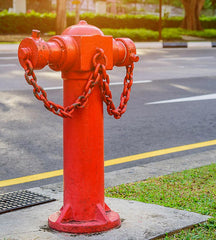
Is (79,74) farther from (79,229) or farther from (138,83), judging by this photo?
(138,83)

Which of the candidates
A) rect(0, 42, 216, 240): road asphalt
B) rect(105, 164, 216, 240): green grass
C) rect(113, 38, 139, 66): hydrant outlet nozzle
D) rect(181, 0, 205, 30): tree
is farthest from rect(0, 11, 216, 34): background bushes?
rect(113, 38, 139, 66): hydrant outlet nozzle

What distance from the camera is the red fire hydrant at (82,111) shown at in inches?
113

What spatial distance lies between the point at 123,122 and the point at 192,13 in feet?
94.4

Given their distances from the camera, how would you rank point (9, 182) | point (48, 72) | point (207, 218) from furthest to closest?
1. point (48, 72)
2. point (9, 182)
3. point (207, 218)

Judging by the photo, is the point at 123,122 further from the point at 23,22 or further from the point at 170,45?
the point at 23,22

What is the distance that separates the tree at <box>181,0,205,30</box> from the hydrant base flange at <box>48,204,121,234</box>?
1274 inches

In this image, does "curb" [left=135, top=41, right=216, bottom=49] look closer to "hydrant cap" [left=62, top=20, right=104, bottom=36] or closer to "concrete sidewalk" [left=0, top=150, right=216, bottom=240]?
"concrete sidewalk" [left=0, top=150, right=216, bottom=240]

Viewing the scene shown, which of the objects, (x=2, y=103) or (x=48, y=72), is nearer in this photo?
(x=2, y=103)

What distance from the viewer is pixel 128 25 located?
109 feet

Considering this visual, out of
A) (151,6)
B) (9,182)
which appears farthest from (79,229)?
(151,6)

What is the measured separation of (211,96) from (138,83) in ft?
6.07

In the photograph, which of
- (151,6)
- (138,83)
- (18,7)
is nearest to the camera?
(138,83)

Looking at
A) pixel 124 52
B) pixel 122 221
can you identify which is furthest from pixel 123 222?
pixel 124 52

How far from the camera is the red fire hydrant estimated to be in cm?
286
